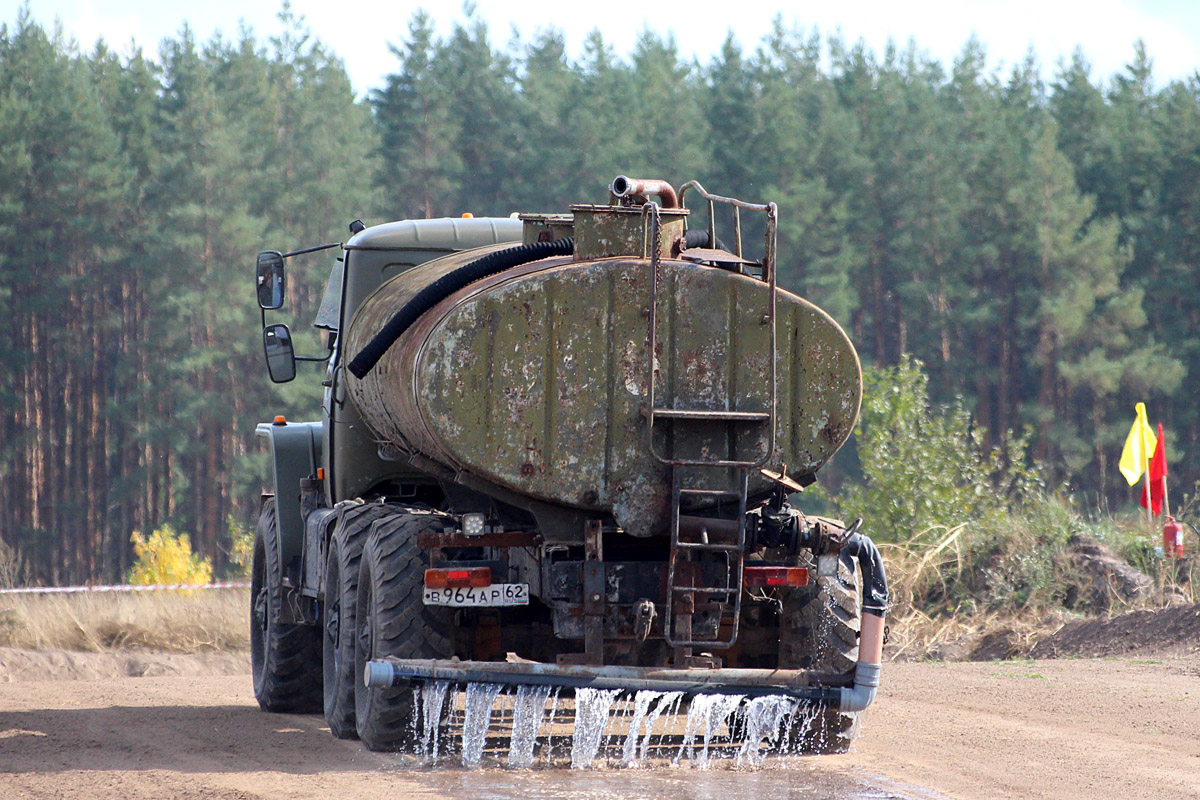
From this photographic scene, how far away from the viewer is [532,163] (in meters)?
41.2

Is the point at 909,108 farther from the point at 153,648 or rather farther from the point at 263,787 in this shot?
the point at 263,787

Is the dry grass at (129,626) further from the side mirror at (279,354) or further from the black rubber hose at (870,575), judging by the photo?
the black rubber hose at (870,575)

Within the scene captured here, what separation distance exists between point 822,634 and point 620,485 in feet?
4.18

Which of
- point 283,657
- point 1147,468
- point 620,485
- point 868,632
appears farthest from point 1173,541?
point 620,485

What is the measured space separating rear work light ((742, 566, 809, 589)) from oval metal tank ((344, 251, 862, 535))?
0.38m

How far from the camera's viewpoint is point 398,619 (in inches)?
271

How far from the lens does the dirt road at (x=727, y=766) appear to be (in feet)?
20.7

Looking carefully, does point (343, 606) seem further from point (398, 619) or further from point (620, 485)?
point (620, 485)

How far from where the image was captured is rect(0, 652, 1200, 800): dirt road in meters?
6.31

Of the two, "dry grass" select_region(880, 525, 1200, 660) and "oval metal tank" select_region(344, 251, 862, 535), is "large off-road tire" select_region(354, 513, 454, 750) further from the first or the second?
"dry grass" select_region(880, 525, 1200, 660)

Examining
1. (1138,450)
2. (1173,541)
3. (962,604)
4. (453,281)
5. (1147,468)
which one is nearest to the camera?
(453,281)

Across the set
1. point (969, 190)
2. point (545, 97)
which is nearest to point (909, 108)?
point (969, 190)

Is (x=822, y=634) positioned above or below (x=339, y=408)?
below

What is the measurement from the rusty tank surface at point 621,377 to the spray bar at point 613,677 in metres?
0.68
